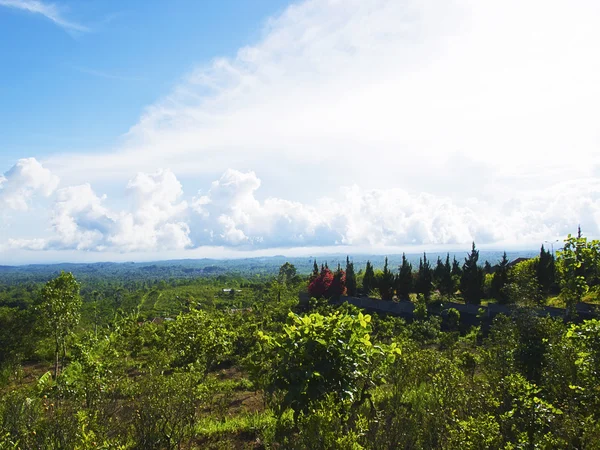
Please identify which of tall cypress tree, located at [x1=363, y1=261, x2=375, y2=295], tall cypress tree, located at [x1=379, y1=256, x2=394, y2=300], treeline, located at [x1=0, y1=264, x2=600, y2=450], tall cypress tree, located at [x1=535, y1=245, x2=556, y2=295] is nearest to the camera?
treeline, located at [x1=0, y1=264, x2=600, y2=450]

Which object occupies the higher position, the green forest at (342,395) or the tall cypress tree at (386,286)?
the green forest at (342,395)

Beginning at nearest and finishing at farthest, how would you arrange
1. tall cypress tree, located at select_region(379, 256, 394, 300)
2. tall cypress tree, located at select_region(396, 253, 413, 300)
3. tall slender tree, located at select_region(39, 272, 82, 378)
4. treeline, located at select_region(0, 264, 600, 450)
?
treeline, located at select_region(0, 264, 600, 450) < tall slender tree, located at select_region(39, 272, 82, 378) < tall cypress tree, located at select_region(396, 253, 413, 300) < tall cypress tree, located at select_region(379, 256, 394, 300)

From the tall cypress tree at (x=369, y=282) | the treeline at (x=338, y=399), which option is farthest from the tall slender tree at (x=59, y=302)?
the tall cypress tree at (x=369, y=282)

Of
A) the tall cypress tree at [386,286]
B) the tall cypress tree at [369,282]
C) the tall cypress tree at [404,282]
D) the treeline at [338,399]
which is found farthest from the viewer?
the tall cypress tree at [369,282]

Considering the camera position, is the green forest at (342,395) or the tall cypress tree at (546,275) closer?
the green forest at (342,395)

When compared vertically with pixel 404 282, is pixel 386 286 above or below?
below

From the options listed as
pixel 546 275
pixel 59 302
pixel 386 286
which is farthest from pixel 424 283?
A: pixel 59 302

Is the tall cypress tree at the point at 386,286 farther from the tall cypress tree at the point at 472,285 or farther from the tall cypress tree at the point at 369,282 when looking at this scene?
the tall cypress tree at the point at 472,285

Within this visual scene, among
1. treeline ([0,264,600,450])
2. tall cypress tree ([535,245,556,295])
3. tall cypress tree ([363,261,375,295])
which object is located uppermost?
treeline ([0,264,600,450])

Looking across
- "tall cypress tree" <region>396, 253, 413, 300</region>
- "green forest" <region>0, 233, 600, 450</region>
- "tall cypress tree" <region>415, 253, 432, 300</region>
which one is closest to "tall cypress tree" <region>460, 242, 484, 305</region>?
"tall cypress tree" <region>415, 253, 432, 300</region>

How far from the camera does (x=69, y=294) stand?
16.3 meters

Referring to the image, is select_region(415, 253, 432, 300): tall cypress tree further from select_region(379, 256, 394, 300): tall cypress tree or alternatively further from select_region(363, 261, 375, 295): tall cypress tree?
select_region(363, 261, 375, 295): tall cypress tree

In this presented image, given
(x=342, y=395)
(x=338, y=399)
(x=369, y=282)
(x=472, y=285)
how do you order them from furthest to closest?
1. (x=369, y=282)
2. (x=472, y=285)
3. (x=338, y=399)
4. (x=342, y=395)

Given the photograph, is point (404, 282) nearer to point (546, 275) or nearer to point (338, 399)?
point (546, 275)
